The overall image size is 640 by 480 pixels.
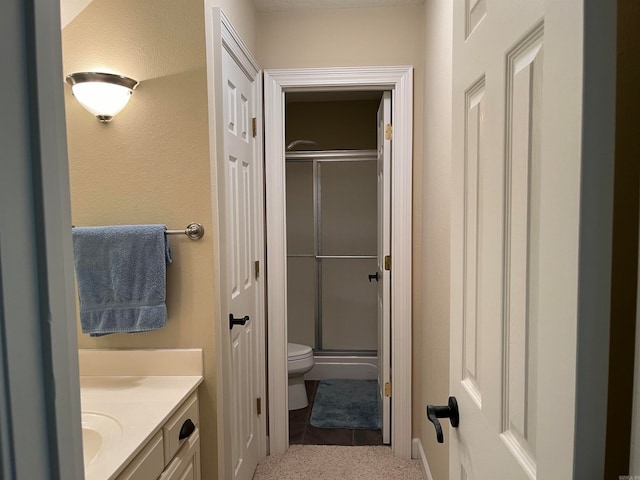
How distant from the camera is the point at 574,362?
504 mm

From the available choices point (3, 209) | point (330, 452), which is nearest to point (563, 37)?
point (3, 209)

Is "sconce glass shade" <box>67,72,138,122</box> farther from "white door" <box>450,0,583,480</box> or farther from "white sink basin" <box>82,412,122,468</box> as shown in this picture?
"white door" <box>450,0,583,480</box>

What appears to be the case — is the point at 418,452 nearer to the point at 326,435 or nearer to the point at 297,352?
the point at 326,435

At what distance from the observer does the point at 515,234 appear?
0.70 m

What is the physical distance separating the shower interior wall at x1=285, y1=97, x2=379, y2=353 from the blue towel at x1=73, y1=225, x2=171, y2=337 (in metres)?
2.40

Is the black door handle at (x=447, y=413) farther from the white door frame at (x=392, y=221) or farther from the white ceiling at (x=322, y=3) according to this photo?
the white ceiling at (x=322, y=3)

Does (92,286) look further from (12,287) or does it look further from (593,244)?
(593,244)

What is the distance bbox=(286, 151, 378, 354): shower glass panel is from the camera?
387 centimetres

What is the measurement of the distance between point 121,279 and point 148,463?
65 cm

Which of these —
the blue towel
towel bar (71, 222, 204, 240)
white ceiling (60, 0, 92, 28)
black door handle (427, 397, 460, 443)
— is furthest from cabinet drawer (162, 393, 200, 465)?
white ceiling (60, 0, 92, 28)

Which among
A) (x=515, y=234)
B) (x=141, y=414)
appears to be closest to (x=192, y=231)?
(x=141, y=414)

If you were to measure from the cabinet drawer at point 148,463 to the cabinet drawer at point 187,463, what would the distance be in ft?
0.20

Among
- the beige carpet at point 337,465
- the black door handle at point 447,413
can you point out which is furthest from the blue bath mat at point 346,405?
the black door handle at point 447,413

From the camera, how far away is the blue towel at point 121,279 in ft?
5.15
